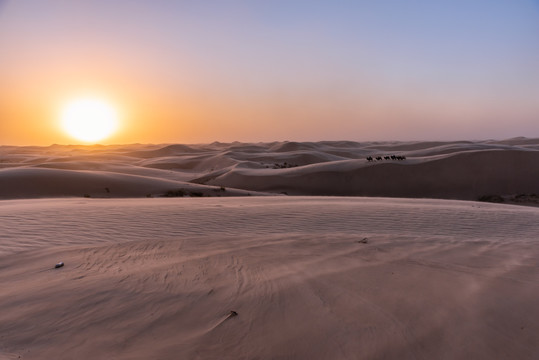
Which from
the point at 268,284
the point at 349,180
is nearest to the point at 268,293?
the point at 268,284

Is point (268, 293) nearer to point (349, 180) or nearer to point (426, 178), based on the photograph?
point (349, 180)

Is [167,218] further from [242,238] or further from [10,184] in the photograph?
[10,184]

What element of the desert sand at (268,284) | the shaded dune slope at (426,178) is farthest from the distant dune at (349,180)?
the desert sand at (268,284)

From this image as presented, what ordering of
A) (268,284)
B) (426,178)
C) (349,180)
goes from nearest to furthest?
(268,284), (426,178), (349,180)

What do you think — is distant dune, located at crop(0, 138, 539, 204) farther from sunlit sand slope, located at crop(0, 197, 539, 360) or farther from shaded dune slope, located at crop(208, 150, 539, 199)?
sunlit sand slope, located at crop(0, 197, 539, 360)

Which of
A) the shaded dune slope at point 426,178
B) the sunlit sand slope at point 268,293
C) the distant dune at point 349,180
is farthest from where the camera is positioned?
the shaded dune slope at point 426,178

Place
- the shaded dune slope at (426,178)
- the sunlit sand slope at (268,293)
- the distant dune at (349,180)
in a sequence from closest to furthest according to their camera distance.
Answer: the sunlit sand slope at (268,293)
the distant dune at (349,180)
the shaded dune slope at (426,178)

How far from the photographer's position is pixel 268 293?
2.95 metres

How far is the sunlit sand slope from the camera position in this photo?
2.23 meters

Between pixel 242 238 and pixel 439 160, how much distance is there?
17733 mm

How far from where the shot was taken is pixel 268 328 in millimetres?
2418

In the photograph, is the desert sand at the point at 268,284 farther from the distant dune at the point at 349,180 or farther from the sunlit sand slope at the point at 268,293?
the distant dune at the point at 349,180

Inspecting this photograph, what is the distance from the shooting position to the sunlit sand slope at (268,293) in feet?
7.30

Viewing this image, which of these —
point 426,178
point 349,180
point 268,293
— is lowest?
point 426,178
